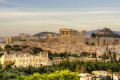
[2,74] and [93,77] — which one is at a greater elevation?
[2,74]

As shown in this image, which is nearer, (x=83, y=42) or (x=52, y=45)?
(x=52, y=45)

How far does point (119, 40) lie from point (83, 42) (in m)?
10.6

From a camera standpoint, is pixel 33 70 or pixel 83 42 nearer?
pixel 33 70

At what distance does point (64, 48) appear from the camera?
51656mm

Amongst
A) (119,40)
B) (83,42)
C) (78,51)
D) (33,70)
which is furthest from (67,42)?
(33,70)

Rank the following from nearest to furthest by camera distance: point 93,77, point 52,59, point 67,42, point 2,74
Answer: point 2,74
point 93,77
point 52,59
point 67,42

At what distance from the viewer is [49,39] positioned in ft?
189

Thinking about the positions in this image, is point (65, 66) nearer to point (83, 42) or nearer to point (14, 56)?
point (14, 56)

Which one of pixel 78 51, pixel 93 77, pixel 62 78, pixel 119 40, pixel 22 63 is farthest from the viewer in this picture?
pixel 119 40

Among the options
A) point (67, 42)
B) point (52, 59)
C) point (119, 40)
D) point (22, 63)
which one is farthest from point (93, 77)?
point (119, 40)

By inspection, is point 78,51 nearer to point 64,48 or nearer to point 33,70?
point 64,48

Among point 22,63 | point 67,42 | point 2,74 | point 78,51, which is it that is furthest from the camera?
point 67,42

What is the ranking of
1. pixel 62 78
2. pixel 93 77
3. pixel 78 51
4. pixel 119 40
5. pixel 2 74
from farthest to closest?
1. pixel 119 40
2. pixel 78 51
3. pixel 93 77
4. pixel 62 78
5. pixel 2 74

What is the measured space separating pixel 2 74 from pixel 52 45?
1450 inches
